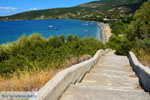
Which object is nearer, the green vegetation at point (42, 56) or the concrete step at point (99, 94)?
the concrete step at point (99, 94)

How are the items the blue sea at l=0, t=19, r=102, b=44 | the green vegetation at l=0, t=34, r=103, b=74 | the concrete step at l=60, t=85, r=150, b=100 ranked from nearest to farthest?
the concrete step at l=60, t=85, r=150, b=100 < the green vegetation at l=0, t=34, r=103, b=74 < the blue sea at l=0, t=19, r=102, b=44

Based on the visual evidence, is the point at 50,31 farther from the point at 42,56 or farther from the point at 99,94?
the point at 99,94

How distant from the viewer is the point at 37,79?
3082 mm

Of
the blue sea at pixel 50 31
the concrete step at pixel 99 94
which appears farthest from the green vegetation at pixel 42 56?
the blue sea at pixel 50 31

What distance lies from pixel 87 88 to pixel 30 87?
1.09 m

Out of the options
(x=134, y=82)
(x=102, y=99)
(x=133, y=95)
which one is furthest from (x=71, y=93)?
(x=134, y=82)

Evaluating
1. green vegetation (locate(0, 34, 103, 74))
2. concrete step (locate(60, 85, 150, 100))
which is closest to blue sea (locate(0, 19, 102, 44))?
green vegetation (locate(0, 34, 103, 74))

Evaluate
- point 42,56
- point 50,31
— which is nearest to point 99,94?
point 42,56

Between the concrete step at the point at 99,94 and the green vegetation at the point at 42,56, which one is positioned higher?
the concrete step at the point at 99,94

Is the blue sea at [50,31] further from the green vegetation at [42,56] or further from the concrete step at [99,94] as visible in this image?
the concrete step at [99,94]

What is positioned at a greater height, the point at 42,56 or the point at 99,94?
the point at 99,94

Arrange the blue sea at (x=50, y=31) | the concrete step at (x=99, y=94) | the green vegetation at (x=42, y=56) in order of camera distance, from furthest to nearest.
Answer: the blue sea at (x=50, y=31) → the green vegetation at (x=42, y=56) → the concrete step at (x=99, y=94)

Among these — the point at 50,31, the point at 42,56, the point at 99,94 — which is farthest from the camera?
the point at 50,31

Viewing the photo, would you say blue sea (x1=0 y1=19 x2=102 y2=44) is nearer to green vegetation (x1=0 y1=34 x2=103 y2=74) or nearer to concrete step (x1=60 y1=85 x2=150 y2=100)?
green vegetation (x1=0 y1=34 x2=103 y2=74)
